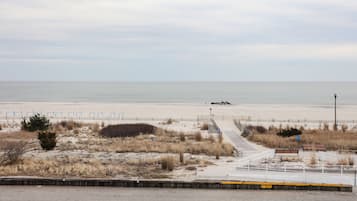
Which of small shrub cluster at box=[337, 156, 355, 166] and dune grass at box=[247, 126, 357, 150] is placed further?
dune grass at box=[247, 126, 357, 150]

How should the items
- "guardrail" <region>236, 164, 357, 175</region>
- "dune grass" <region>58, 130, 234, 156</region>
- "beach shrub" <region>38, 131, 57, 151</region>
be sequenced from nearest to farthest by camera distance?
"guardrail" <region>236, 164, 357, 175</region> < "dune grass" <region>58, 130, 234, 156</region> < "beach shrub" <region>38, 131, 57, 151</region>

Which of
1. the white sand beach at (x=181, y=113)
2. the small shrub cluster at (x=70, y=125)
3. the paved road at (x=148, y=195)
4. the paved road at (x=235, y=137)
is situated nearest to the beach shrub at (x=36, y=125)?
the small shrub cluster at (x=70, y=125)

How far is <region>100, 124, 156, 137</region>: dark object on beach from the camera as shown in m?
33.8

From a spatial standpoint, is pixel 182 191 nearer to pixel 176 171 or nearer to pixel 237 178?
pixel 237 178

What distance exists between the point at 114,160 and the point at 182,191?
25.8ft

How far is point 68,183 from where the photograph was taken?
53.6 feet

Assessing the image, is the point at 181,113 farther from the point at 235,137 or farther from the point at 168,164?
the point at 168,164

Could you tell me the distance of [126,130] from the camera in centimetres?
3475

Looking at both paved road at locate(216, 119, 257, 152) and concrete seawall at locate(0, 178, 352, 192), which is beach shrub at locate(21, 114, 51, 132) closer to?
paved road at locate(216, 119, 257, 152)

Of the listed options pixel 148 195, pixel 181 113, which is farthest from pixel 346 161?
pixel 181 113

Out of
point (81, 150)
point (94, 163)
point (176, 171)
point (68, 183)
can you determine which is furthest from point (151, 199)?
point (81, 150)

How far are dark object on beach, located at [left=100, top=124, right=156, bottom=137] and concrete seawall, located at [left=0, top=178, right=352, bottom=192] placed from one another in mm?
17113

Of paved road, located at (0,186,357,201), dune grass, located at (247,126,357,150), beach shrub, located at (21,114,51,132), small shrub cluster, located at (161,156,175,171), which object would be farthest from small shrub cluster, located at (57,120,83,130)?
paved road, located at (0,186,357,201)

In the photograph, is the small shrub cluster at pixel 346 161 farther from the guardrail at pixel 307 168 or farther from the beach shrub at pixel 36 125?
the beach shrub at pixel 36 125
